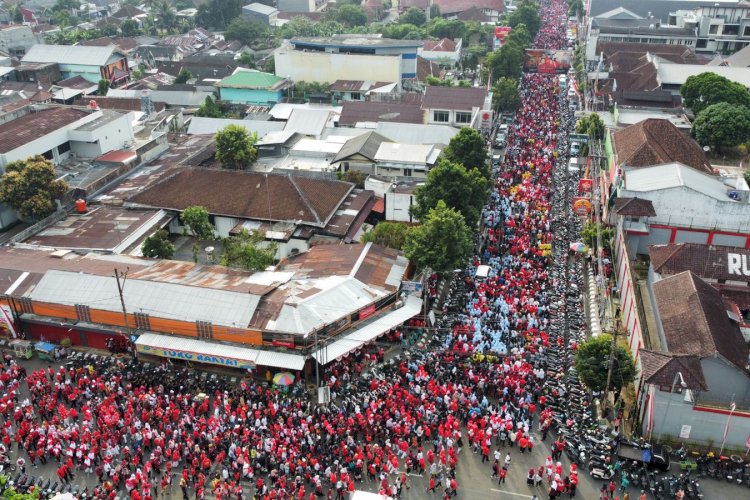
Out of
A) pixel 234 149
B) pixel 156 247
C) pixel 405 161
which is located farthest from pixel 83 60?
pixel 156 247

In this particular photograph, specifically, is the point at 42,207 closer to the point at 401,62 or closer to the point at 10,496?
the point at 10,496

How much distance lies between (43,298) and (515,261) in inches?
1120

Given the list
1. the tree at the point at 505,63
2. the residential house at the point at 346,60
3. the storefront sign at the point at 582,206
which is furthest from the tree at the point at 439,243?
the tree at the point at 505,63

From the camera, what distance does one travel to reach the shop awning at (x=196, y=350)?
109 feet

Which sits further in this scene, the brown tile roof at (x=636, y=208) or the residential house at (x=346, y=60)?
the residential house at (x=346, y=60)

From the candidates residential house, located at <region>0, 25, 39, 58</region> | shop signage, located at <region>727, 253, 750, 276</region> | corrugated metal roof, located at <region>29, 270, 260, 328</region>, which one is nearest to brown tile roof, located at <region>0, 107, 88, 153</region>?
corrugated metal roof, located at <region>29, 270, 260, 328</region>

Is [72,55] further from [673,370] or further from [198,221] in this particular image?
[673,370]

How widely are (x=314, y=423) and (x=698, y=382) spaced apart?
54.5 ft

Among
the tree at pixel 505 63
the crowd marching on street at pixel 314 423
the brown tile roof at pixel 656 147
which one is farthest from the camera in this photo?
the tree at pixel 505 63

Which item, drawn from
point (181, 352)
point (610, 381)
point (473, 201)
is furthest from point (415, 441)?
point (473, 201)

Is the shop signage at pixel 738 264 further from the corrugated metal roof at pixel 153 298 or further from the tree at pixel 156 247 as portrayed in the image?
the tree at pixel 156 247

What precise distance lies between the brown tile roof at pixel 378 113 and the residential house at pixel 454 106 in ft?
4.24

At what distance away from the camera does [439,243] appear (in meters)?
39.0

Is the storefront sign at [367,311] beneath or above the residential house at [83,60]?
beneath
